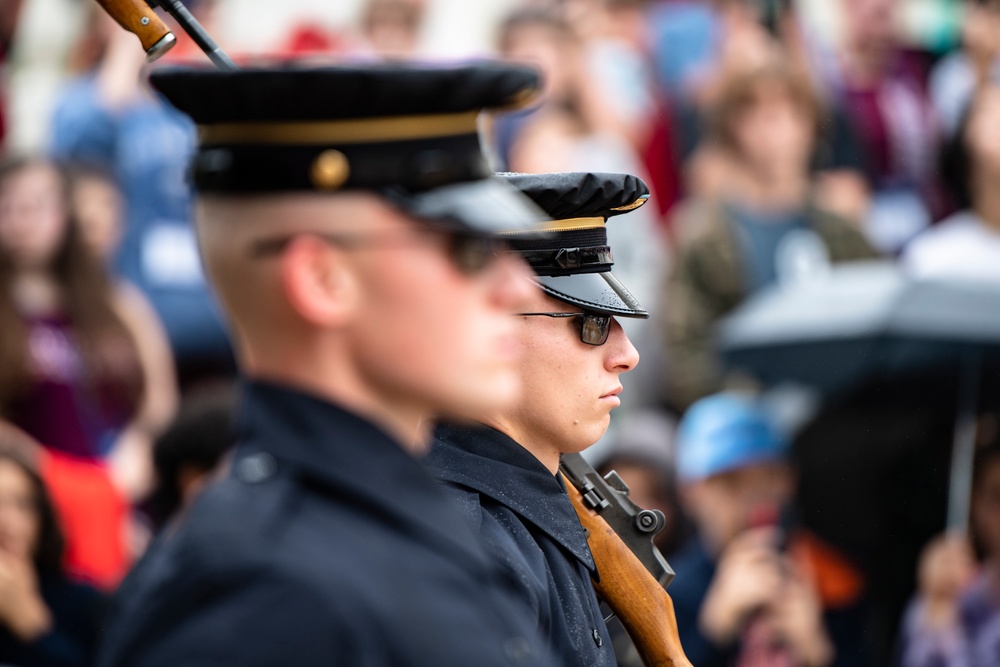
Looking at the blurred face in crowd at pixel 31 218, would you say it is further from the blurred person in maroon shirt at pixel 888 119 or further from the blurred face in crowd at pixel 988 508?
the blurred person in maroon shirt at pixel 888 119

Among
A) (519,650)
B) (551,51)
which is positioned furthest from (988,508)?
(519,650)

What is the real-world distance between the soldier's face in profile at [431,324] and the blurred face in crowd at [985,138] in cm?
601

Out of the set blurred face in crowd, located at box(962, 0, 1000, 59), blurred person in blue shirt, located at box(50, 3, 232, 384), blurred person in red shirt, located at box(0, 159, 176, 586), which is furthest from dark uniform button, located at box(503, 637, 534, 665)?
blurred face in crowd, located at box(962, 0, 1000, 59)

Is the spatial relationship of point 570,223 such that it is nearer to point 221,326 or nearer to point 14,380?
point 14,380

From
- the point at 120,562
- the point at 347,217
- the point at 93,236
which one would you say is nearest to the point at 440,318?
the point at 347,217

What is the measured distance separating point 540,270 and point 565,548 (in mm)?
509

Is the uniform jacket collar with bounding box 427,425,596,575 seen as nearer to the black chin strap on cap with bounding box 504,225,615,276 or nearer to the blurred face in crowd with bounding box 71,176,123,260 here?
the black chin strap on cap with bounding box 504,225,615,276

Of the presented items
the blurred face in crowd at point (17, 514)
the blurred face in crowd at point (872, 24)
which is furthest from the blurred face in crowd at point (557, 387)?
the blurred face in crowd at point (872, 24)

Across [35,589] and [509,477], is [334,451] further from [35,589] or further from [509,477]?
[35,589]

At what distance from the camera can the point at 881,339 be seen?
6438 millimetres

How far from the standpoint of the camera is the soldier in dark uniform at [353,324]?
180 cm

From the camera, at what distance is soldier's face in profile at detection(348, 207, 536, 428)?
72.7 inches

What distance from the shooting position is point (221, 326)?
23.4 feet

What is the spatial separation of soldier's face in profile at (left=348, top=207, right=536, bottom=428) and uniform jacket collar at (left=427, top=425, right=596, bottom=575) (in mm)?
971
